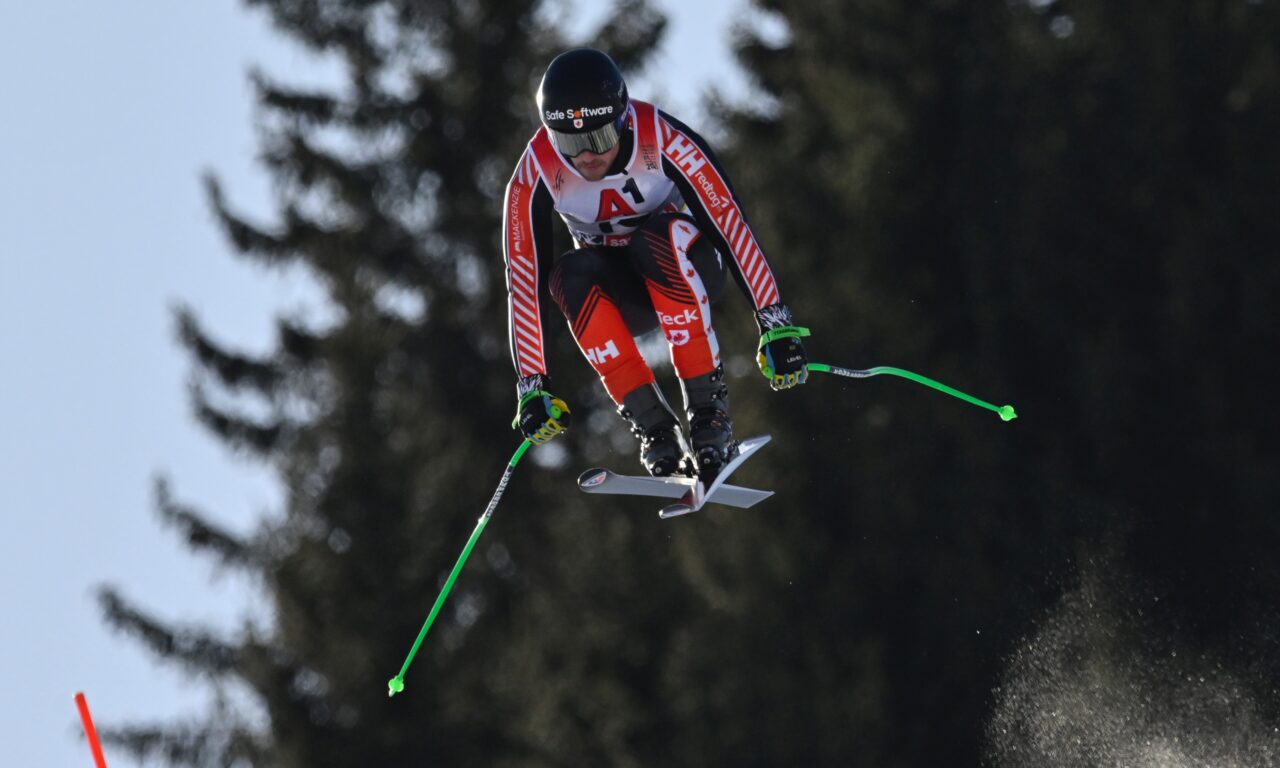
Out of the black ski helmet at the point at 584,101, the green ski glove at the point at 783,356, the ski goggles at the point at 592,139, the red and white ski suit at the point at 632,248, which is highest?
the black ski helmet at the point at 584,101

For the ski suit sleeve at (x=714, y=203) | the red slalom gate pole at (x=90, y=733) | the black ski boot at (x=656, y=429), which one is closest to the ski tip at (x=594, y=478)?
the black ski boot at (x=656, y=429)

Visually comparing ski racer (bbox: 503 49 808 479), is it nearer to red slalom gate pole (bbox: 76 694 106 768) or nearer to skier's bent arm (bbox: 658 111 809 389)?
skier's bent arm (bbox: 658 111 809 389)

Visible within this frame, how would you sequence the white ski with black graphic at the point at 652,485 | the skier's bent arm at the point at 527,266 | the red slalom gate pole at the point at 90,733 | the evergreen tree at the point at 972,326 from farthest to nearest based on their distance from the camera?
1. the evergreen tree at the point at 972,326
2. the white ski with black graphic at the point at 652,485
3. the skier's bent arm at the point at 527,266
4. the red slalom gate pole at the point at 90,733

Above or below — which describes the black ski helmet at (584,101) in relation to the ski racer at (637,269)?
above

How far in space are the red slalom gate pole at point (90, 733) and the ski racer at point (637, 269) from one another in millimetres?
2701

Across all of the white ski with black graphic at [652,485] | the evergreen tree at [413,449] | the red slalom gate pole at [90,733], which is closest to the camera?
the red slalom gate pole at [90,733]

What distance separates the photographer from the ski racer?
10930 millimetres

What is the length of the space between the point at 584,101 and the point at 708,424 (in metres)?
1.72

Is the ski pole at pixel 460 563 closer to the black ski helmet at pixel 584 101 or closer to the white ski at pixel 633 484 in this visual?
the white ski at pixel 633 484

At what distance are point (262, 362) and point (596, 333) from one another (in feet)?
59.0

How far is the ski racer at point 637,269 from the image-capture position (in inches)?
430

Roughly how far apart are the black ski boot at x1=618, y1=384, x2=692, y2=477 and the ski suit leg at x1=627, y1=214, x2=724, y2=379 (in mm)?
201

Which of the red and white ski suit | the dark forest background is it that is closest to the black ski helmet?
the red and white ski suit

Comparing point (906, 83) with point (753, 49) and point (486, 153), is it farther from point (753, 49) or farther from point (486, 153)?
point (486, 153)
